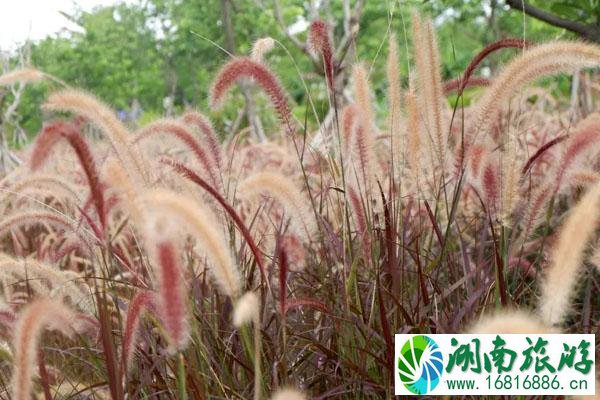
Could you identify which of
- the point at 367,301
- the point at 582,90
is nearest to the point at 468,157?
the point at 367,301

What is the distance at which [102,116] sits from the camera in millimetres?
1727

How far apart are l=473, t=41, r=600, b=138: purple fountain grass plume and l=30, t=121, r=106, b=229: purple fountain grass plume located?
0.88 m

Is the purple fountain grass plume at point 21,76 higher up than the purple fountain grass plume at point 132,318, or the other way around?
the purple fountain grass plume at point 21,76

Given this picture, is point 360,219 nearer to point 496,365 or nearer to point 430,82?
point 430,82

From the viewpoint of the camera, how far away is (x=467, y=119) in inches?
133

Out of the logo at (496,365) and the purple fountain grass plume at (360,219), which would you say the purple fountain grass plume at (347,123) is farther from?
the logo at (496,365)

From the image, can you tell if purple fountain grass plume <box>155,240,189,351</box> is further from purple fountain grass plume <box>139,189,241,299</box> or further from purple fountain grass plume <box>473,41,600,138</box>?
purple fountain grass plume <box>473,41,600,138</box>

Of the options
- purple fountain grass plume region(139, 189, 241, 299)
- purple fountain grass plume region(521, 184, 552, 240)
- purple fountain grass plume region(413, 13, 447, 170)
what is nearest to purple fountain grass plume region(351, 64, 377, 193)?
purple fountain grass plume region(413, 13, 447, 170)

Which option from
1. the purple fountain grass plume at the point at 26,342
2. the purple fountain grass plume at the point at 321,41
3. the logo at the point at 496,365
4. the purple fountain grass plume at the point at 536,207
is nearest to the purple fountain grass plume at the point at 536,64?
the purple fountain grass plume at the point at 536,207

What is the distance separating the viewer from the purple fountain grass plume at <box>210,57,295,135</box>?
5.89 ft

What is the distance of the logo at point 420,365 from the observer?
1.58m

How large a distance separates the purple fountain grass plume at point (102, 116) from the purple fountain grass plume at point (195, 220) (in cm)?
45

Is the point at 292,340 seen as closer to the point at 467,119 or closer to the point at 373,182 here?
the point at 373,182

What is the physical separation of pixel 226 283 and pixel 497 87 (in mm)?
763
